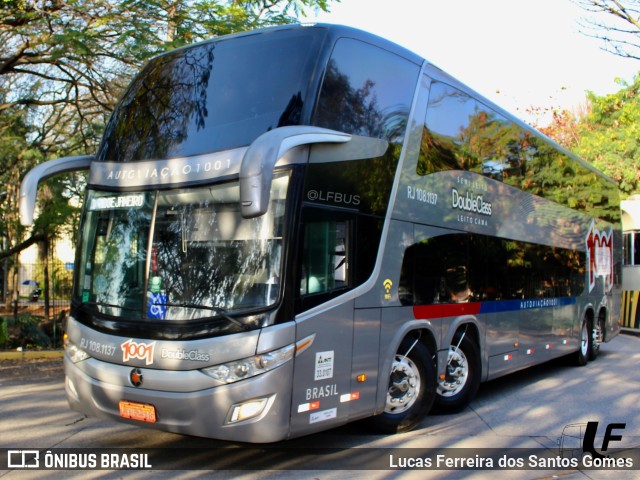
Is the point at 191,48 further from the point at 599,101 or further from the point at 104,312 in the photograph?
the point at 599,101

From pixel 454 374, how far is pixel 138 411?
450cm

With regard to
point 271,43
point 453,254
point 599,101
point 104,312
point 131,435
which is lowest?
point 131,435

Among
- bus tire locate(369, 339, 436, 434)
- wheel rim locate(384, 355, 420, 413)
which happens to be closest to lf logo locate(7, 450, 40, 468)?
bus tire locate(369, 339, 436, 434)

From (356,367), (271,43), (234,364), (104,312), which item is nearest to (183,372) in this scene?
(234,364)

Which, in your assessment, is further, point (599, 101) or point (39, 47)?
point (599, 101)

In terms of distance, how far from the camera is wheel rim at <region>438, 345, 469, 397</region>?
8703mm

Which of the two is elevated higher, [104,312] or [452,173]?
[452,173]

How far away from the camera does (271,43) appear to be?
21.8ft

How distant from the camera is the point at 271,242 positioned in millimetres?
5801

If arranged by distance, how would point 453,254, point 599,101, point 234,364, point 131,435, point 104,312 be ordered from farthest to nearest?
1. point 599,101
2. point 453,254
3. point 131,435
4. point 104,312
5. point 234,364

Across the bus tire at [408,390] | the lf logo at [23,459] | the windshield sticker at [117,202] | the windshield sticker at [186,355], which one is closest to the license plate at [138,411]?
the windshield sticker at [186,355]

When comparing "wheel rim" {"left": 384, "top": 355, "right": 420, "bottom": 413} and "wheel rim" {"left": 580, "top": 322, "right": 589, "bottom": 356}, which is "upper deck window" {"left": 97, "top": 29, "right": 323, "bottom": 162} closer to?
"wheel rim" {"left": 384, "top": 355, "right": 420, "bottom": 413}

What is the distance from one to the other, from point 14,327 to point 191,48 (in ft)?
34.3

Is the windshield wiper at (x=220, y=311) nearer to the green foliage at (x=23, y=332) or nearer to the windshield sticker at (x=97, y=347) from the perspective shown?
the windshield sticker at (x=97, y=347)
